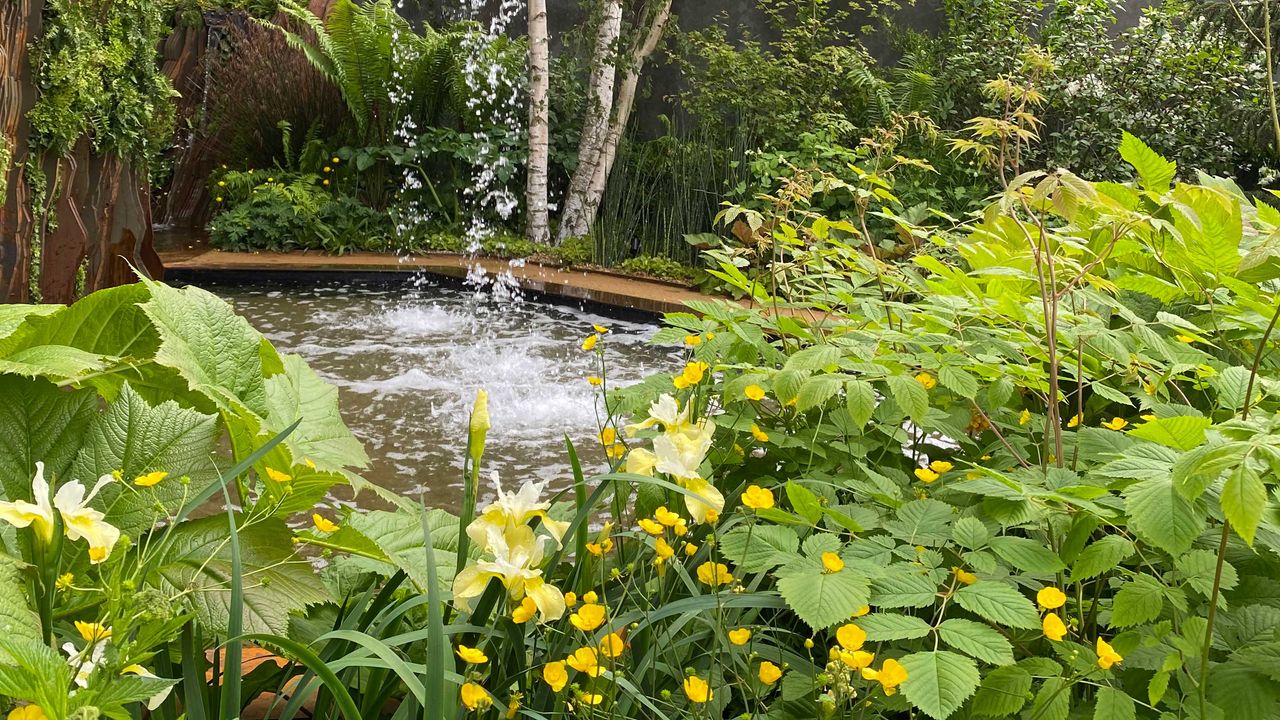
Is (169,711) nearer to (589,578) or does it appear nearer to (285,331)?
(589,578)

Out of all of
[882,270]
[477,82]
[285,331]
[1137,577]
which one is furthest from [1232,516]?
[477,82]

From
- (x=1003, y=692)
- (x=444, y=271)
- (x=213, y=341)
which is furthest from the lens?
(x=444, y=271)

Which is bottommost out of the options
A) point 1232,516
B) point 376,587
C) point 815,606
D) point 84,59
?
point 376,587

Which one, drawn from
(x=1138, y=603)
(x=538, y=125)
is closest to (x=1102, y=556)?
(x=1138, y=603)

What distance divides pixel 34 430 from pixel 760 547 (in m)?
0.78

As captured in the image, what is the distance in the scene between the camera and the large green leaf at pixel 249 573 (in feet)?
3.07

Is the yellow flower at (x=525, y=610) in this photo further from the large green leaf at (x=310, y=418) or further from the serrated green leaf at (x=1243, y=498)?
the serrated green leaf at (x=1243, y=498)

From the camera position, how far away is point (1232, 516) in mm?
776

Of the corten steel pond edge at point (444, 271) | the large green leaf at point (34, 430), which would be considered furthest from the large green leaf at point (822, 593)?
the corten steel pond edge at point (444, 271)

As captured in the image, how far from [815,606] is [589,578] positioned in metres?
0.32

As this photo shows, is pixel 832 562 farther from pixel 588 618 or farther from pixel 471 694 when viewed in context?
pixel 471 694

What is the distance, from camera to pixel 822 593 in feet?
3.02

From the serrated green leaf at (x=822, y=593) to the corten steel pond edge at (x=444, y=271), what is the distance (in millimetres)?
4447

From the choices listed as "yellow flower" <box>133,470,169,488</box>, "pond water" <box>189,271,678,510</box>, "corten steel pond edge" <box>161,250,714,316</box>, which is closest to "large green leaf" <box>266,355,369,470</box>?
"yellow flower" <box>133,470,169,488</box>
